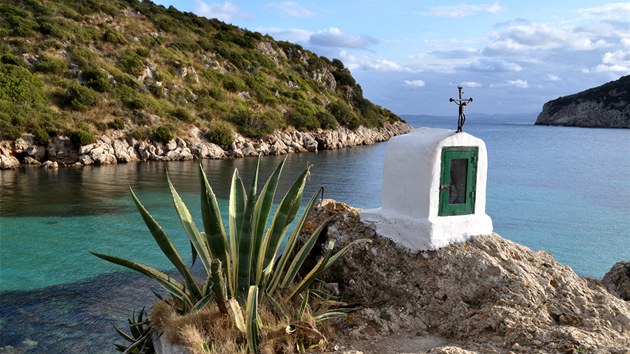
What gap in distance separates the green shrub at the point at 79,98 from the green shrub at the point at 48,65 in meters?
2.61

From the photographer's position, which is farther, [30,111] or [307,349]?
[30,111]

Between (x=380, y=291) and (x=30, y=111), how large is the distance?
98.4ft

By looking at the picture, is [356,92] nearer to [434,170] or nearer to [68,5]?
[68,5]

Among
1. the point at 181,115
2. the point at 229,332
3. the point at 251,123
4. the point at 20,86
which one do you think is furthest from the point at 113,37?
the point at 229,332

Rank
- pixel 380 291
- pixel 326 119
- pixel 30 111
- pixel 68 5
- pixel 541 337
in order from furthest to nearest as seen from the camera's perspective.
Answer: pixel 326 119 < pixel 68 5 < pixel 30 111 < pixel 380 291 < pixel 541 337

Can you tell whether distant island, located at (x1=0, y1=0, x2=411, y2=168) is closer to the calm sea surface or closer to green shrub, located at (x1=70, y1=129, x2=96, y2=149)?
green shrub, located at (x1=70, y1=129, x2=96, y2=149)

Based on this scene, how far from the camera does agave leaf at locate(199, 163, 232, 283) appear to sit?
553 cm

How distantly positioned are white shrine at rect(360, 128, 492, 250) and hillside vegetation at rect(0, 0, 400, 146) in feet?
89.2

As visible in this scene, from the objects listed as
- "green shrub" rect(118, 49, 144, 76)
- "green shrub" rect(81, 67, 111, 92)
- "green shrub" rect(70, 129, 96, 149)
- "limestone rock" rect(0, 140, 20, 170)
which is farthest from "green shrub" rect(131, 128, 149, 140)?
"green shrub" rect(118, 49, 144, 76)

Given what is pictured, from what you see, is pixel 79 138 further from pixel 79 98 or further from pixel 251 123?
pixel 251 123

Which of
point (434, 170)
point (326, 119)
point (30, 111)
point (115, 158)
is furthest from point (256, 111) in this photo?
point (434, 170)

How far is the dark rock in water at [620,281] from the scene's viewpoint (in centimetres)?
810

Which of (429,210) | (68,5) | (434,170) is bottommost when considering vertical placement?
(429,210)

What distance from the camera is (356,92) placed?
71.3m
